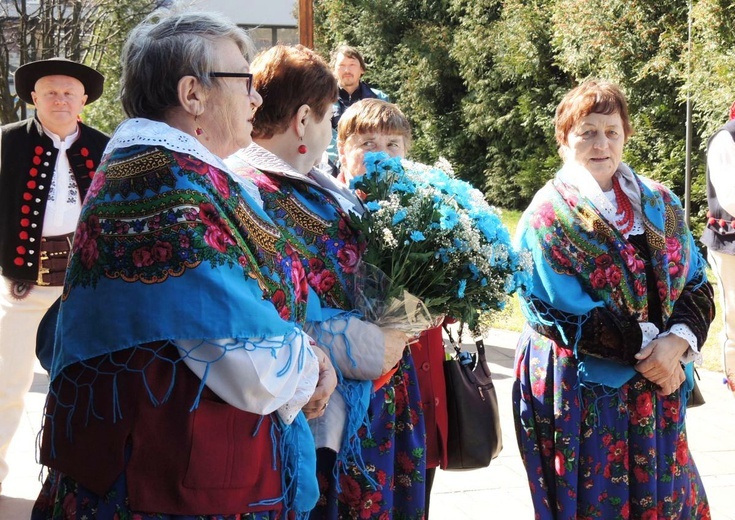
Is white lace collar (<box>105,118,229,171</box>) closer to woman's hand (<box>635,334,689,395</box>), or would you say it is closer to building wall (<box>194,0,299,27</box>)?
woman's hand (<box>635,334,689,395</box>)

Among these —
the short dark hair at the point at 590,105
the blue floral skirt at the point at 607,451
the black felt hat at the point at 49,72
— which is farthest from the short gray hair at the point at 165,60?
the black felt hat at the point at 49,72

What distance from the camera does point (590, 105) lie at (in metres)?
3.73

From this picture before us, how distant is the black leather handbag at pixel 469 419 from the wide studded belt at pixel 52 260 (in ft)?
8.81

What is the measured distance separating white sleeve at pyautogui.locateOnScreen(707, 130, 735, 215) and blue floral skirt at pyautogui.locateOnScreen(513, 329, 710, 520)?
2949 mm

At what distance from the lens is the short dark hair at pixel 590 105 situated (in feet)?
12.2

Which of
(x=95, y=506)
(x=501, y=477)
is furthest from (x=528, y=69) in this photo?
(x=95, y=506)

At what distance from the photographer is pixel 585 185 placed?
12.0ft

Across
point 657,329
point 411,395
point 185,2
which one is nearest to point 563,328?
point 657,329

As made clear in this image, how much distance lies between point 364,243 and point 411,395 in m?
0.57

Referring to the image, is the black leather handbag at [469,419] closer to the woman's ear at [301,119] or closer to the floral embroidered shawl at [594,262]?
the floral embroidered shawl at [594,262]

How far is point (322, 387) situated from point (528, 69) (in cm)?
1688

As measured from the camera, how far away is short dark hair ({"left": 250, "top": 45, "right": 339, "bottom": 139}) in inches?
110

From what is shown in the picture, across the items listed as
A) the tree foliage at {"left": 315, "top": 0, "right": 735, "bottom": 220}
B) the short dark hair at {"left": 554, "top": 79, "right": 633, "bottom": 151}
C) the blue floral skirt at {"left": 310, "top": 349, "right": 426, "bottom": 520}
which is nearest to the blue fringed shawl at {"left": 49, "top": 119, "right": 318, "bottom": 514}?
the blue floral skirt at {"left": 310, "top": 349, "right": 426, "bottom": 520}

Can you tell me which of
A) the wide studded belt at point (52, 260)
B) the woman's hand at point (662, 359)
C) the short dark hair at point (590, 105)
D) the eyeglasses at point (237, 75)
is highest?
the eyeglasses at point (237, 75)
